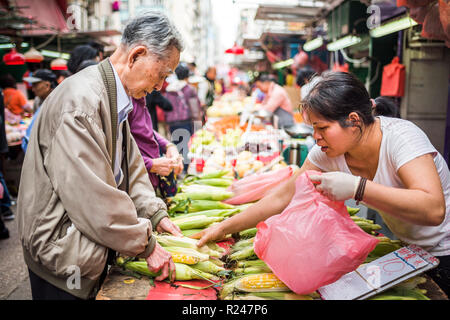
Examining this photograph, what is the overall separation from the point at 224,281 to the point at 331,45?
8.20m

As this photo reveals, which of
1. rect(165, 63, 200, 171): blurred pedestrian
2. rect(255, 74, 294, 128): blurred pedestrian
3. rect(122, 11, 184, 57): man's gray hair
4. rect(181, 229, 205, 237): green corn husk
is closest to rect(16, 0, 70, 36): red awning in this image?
rect(165, 63, 200, 171): blurred pedestrian

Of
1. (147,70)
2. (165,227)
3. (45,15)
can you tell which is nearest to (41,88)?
(165,227)

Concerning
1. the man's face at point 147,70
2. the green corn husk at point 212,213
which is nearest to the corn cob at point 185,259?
the green corn husk at point 212,213

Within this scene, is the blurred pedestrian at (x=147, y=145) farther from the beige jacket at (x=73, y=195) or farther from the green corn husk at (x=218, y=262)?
the beige jacket at (x=73, y=195)

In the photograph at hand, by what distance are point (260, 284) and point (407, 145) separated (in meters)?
0.95

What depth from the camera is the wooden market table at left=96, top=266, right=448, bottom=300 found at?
1.58 metres

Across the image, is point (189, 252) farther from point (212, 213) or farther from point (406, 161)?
point (406, 161)

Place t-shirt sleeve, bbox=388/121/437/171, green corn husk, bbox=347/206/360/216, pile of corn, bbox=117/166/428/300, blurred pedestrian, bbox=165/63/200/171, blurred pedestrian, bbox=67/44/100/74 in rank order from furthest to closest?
1. blurred pedestrian, bbox=165/63/200/171
2. blurred pedestrian, bbox=67/44/100/74
3. green corn husk, bbox=347/206/360/216
4. pile of corn, bbox=117/166/428/300
5. t-shirt sleeve, bbox=388/121/437/171

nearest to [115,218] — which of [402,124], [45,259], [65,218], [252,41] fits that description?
[65,218]

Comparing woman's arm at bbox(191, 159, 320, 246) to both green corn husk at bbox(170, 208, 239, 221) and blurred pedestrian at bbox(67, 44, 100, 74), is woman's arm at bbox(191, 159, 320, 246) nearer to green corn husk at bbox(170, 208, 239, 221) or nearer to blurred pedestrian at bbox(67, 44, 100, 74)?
green corn husk at bbox(170, 208, 239, 221)

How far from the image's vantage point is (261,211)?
2.09 meters

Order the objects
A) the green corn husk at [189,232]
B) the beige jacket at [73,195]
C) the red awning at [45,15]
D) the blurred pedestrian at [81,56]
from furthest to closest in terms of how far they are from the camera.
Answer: the red awning at [45,15] < the blurred pedestrian at [81,56] < the green corn husk at [189,232] < the beige jacket at [73,195]

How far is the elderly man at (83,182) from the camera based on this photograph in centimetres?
144

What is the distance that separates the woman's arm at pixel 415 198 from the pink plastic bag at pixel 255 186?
1.60 metres
